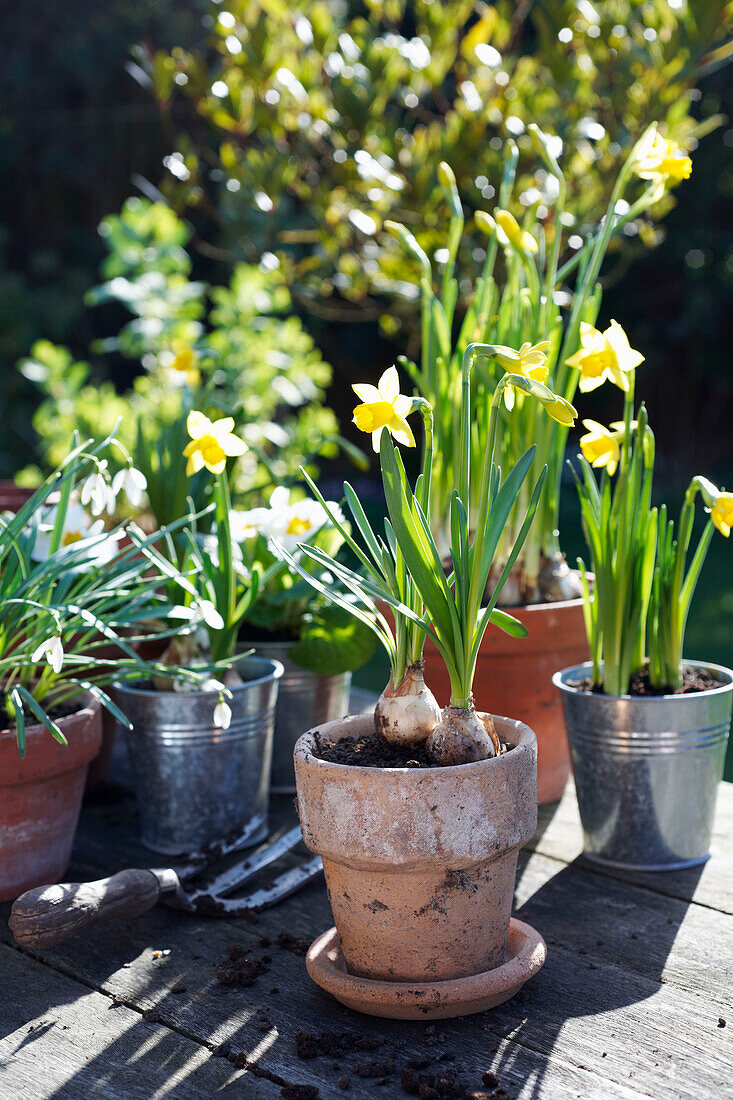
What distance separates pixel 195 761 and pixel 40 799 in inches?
9.3

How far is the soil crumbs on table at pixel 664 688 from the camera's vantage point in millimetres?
1457

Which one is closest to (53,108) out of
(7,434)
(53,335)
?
(53,335)

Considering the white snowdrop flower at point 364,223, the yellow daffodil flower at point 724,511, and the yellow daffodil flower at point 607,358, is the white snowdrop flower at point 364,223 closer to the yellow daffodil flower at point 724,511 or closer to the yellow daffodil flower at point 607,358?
the yellow daffodil flower at point 607,358

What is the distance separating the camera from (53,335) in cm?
673

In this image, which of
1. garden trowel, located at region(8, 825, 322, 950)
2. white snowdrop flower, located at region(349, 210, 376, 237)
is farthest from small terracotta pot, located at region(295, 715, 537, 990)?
white snowdrop flower, located at region(349, 210, 376, 237)

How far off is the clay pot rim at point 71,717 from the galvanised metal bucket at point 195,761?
0.05 metres

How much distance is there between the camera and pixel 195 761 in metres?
1.51

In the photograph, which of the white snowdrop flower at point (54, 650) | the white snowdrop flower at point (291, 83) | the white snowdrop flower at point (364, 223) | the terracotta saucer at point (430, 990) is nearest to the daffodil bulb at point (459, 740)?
the terracotta saucer at point (430, 990)

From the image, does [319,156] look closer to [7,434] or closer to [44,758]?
[44,758]

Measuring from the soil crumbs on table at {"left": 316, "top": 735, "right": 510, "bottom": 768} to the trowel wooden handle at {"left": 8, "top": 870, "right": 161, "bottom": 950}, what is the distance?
0.32 meters

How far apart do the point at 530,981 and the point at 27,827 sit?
0.70 m

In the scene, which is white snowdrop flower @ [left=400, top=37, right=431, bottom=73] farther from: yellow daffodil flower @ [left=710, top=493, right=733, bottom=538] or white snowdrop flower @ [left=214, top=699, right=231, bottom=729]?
white snowdrop flower @ [left=214, top=699, right=231, bottom=729]

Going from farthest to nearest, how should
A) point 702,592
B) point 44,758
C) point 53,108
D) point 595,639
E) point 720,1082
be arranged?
point 53,108, point 702,592, point 595,639, point 44,758, point 720,1082

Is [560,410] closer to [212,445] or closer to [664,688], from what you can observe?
[212,445]
